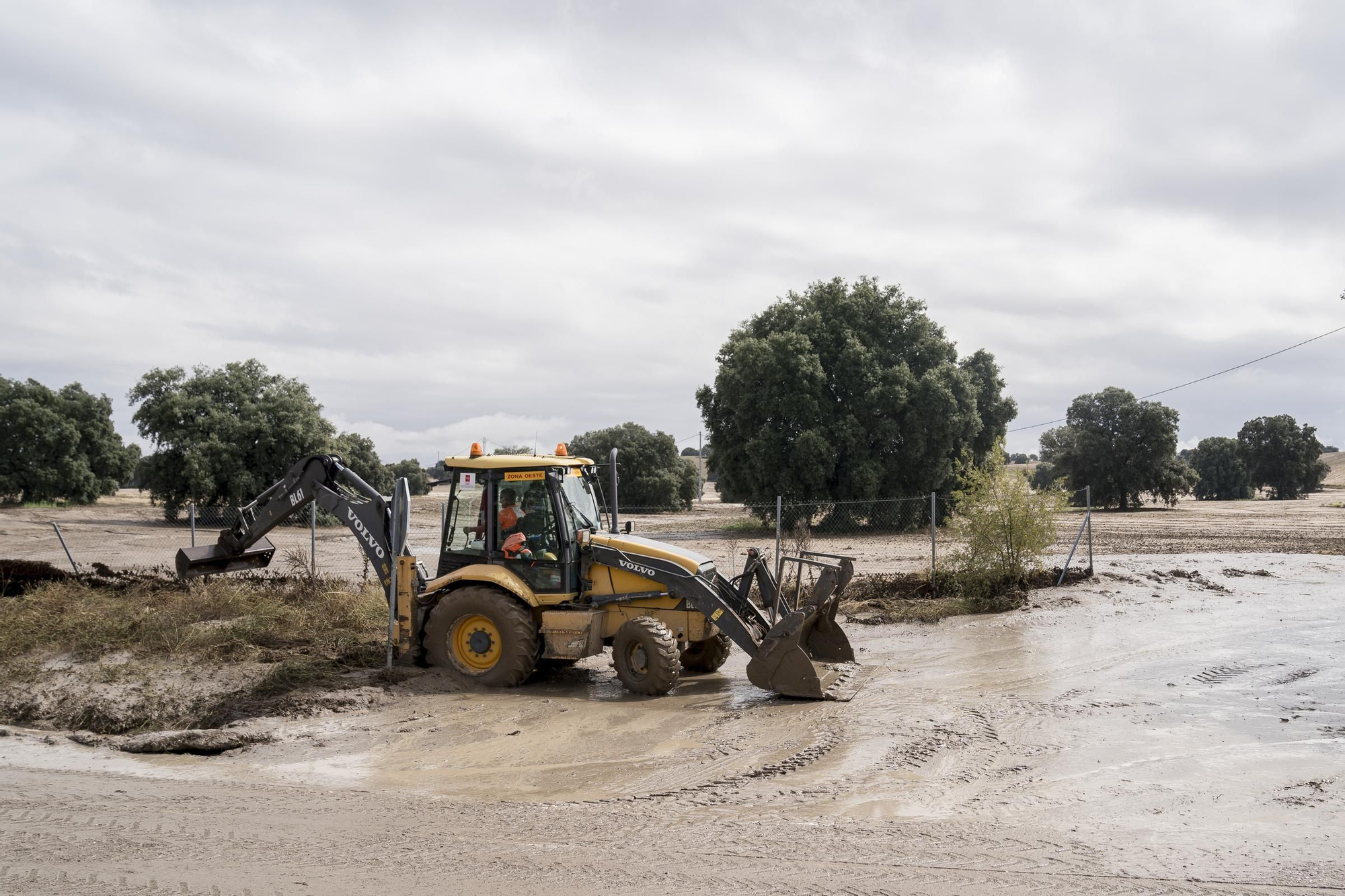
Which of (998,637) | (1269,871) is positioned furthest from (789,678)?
(998,637)

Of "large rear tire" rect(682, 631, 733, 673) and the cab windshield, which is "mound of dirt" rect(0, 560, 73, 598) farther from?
"large rear tire" rect(682, 631, 733, 673)

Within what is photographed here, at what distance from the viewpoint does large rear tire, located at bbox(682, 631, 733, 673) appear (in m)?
11.2

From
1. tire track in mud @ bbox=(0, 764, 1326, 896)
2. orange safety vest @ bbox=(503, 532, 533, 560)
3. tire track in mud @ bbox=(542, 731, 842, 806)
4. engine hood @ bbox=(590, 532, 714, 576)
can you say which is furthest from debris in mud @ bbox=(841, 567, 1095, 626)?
tire track in mud @ bbox=(0, 764, 1326, 896)

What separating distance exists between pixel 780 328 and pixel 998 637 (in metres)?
26.6

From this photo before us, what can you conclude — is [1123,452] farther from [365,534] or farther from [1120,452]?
[365,534]

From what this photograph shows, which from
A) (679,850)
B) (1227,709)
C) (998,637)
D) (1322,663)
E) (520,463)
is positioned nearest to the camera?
(679,850)

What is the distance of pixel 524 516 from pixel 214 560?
17.0 ft

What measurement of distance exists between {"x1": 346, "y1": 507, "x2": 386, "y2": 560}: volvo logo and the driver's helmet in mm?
2281

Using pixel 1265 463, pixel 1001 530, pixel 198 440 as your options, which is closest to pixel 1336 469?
pixel 1265 463

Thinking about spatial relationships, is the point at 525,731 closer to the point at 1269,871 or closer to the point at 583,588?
the point at 583,588

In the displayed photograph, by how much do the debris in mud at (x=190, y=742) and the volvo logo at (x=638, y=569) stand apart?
153 inches

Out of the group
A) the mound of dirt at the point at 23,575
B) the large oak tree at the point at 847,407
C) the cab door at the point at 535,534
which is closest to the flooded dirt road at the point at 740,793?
the cab door at the point at 535,534

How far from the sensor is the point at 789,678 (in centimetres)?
966

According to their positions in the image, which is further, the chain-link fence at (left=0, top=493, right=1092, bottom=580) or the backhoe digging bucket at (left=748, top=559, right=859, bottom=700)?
the chain-link fence at (left=0, top=493, right=1092, bottom=580)
